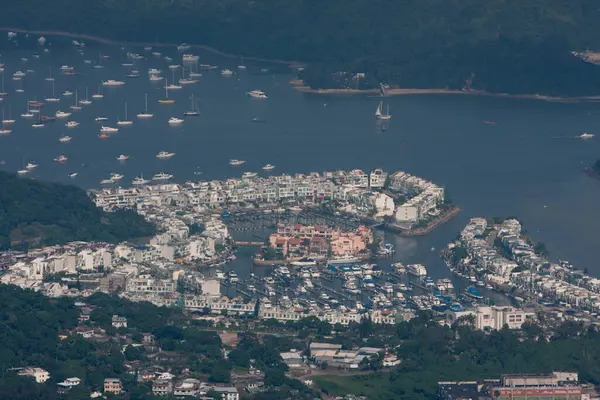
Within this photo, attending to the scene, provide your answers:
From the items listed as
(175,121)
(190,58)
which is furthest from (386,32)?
(175,121)

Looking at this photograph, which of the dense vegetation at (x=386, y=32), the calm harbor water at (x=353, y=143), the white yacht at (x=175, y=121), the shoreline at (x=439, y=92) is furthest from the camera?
the dense vegetation at (x=386, y=32)

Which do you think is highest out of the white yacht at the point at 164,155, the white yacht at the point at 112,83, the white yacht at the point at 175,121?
the white yacht at the point at 164,155

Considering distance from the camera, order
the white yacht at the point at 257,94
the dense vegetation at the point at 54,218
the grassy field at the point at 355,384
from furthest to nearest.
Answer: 1. the white yacht at the point at 257,94
2. the dense vegetation at the point at 54,218
3. the grassy field at the point at 355,384

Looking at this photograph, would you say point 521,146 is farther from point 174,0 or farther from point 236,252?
point 174,0

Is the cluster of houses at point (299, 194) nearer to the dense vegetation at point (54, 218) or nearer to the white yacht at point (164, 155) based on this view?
the dense vegetation at point (54, 218)

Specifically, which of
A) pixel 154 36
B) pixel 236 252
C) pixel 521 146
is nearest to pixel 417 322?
pixel 236 252

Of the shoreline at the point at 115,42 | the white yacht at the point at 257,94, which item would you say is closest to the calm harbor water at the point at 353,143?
the white yacht at the point at 257,94
